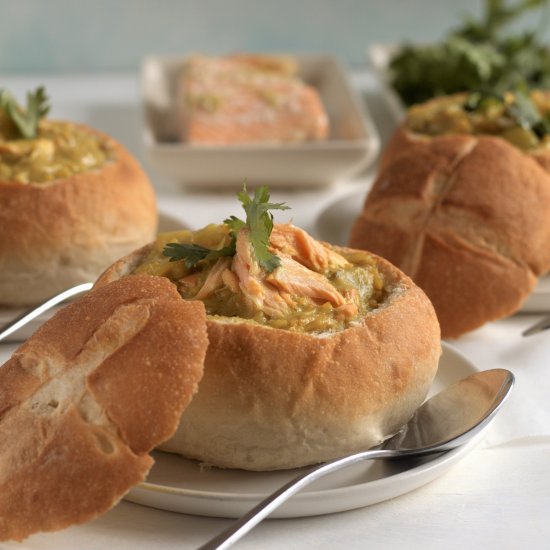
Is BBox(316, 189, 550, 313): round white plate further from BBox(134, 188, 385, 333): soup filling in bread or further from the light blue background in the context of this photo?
the light blue background

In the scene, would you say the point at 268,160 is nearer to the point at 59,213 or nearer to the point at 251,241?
the point at 59,213

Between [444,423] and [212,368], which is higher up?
[212,368]

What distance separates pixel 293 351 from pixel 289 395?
0.07 m

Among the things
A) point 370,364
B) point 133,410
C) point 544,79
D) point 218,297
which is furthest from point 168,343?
point 544,79

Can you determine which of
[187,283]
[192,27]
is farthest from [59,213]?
[192,27]

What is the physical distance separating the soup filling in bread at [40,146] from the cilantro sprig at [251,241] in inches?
28.5

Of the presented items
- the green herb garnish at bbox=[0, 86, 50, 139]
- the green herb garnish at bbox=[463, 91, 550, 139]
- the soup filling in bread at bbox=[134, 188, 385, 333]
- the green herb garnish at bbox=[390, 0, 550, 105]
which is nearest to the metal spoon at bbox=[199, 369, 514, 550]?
the soup filling in bread at bbox=[134, 188, 385, 333]

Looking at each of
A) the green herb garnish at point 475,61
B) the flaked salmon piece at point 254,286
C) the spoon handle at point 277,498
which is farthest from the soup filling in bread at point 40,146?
the green herb garnish at point 475,61

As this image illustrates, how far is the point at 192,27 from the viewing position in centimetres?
487

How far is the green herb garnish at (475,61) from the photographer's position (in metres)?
3.62

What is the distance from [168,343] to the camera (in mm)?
1460

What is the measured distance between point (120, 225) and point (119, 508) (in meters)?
0.96

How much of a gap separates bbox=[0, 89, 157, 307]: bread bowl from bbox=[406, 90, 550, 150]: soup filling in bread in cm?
86

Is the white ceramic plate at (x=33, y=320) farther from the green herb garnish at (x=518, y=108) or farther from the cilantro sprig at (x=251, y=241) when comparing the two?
the green herb garnish at (x=518, y=108)
